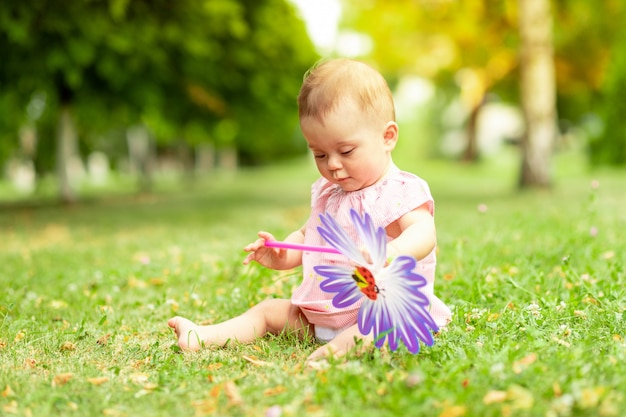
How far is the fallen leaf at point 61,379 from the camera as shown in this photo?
2477mm

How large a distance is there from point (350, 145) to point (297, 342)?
0.89 metres

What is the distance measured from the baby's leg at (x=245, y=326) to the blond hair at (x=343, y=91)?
0.92 metres

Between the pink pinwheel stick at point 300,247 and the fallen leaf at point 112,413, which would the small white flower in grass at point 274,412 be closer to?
the fallen leaf at point 112,413

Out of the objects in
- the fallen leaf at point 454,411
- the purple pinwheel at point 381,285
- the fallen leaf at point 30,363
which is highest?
the purple pinwheel at point 381,285

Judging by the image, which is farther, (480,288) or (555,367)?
(480,288)

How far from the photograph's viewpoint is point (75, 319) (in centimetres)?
369

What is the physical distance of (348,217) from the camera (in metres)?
2.88

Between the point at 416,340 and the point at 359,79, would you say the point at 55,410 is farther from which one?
the point at 359,79

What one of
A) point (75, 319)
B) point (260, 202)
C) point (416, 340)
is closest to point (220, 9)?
point (260, 202)

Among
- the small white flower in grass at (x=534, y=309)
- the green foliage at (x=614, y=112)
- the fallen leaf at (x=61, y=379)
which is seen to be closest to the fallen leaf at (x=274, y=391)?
the fallen leaf at (x=61, y=379)

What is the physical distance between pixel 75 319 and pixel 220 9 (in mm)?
6974

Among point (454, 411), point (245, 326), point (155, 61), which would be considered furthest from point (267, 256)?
point (155, 61)

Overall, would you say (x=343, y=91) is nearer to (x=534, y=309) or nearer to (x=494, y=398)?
(x=494, y=398)

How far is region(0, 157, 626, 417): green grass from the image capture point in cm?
219
